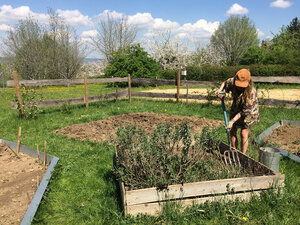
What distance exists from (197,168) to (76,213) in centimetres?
169

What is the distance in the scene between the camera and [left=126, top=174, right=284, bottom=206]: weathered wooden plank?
96.9 inches

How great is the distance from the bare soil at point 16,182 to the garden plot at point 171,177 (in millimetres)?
1295

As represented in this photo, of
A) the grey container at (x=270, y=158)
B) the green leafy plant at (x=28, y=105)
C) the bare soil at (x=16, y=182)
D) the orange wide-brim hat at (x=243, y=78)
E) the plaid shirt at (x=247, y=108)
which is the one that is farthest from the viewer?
the green leafy plant at (x=28, y=105)

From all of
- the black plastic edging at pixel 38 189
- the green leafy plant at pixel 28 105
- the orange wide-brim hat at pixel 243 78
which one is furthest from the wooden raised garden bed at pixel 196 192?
the green leafy plant at pixel 28 105

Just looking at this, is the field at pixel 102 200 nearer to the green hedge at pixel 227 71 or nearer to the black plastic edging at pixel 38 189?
the black plastic edging at pixel 38 189

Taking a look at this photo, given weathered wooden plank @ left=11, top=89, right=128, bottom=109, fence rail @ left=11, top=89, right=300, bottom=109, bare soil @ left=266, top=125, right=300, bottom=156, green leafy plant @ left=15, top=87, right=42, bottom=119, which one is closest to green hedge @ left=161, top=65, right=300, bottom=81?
fence rail @ left=11, top=89, right=300, bottom=109

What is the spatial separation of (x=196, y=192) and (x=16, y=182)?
2726 mm

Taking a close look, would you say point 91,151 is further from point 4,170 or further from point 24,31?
point 24,31

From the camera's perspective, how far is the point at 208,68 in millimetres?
21141

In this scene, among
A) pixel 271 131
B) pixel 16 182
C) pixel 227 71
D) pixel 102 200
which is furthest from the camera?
pixel 227 71

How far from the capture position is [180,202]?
2.57 m

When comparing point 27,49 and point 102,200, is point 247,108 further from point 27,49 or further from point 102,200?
point 27,49

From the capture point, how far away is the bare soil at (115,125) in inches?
227

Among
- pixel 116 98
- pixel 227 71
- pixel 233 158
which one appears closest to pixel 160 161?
pixel 233 158
